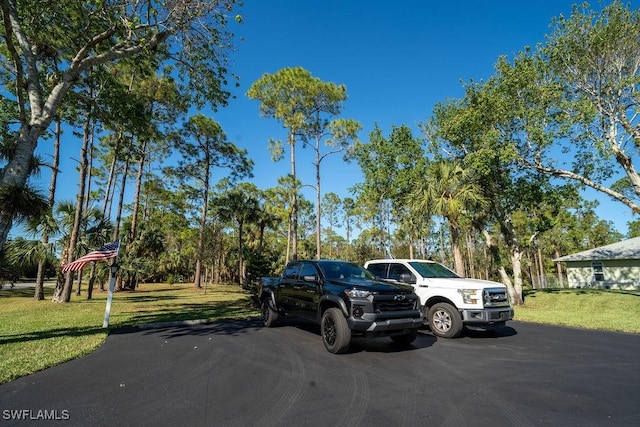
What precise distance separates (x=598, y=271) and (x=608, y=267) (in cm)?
85

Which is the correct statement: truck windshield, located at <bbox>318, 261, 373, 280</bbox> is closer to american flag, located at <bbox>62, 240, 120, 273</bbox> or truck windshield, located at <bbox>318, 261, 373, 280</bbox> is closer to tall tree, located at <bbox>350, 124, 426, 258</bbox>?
american flag, located at <bbox>62, 240, 120, 273</bbox>

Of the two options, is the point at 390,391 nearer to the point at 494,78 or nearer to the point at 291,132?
the point at 494,78

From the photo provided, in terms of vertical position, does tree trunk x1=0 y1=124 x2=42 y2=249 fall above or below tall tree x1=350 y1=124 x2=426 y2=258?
below

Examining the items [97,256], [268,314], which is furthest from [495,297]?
[97,256]

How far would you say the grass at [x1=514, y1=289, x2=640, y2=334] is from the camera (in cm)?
943

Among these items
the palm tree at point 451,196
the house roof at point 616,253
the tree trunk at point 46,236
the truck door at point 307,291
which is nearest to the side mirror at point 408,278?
the truck door at point 307,291

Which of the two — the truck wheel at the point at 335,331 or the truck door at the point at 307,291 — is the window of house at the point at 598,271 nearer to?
the truck door at the point at 307,291

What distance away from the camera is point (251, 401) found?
375cm

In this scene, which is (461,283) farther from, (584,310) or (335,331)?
(584,310)

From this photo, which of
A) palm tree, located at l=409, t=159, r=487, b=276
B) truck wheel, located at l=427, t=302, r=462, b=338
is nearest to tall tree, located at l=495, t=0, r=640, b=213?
palm tree, located at l=409, t=159, r=487, b=276

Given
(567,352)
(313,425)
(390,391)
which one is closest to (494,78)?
(567,352)

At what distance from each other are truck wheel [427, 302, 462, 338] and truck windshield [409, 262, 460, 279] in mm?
889

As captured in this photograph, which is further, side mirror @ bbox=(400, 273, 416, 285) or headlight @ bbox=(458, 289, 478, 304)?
side mirror @ bbox=(400, 273, 416, 285)

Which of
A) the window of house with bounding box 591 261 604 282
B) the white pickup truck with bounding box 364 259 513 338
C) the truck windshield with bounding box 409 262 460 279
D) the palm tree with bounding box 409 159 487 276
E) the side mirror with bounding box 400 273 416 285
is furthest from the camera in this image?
the window of house with bounding box 591 261 604 282
